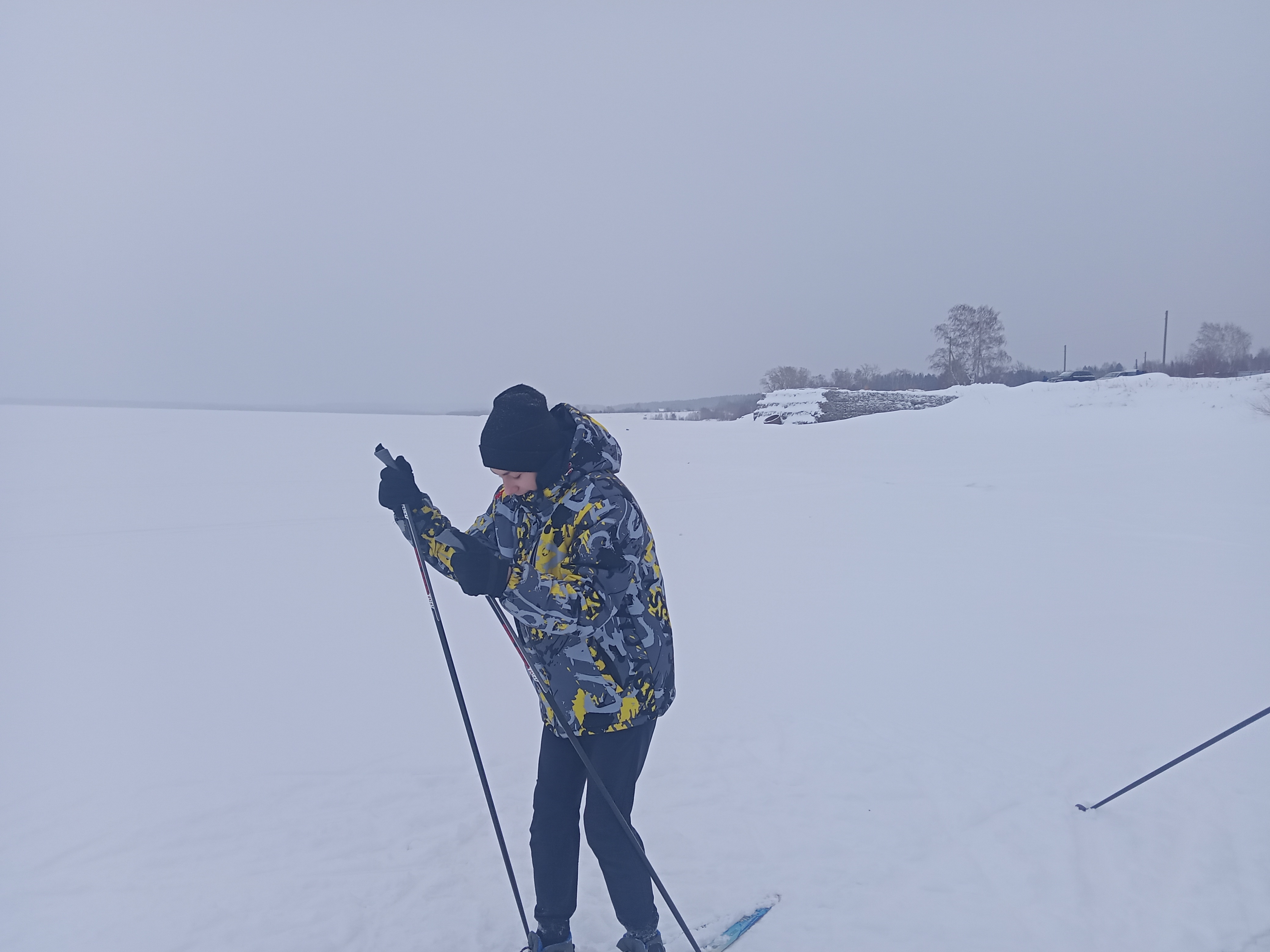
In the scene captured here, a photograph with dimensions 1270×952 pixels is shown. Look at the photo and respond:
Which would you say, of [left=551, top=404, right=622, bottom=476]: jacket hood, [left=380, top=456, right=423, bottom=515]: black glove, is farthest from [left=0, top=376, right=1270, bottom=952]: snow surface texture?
[left=551, top=404, right=622, bottom=476]: jacket hood

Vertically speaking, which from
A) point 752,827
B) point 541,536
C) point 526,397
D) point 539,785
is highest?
point 526,397

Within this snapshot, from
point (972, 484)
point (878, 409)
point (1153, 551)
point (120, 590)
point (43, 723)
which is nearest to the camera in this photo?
point (43, 723)

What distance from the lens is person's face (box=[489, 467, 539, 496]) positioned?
2029mm

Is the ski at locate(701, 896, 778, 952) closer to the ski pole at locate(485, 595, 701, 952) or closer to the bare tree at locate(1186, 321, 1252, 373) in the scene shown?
the ski pole at locate(485, 595, 701, 952)

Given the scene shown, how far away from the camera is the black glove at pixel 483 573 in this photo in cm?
195

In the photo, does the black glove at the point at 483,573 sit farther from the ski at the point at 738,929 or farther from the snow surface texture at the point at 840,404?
the snow surface texture at the point at 840,404

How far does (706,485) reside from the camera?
44.2 ft

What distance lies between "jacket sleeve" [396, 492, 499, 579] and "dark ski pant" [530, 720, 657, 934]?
1.84 feet

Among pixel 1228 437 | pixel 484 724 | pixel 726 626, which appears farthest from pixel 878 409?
pixel 484 724

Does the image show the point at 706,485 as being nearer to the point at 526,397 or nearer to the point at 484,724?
the point at 484,724

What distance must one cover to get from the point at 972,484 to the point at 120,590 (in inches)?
458

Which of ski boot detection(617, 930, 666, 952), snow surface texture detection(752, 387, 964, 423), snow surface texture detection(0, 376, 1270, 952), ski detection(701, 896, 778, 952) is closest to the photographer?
ski boot detection(617, 930, 666, 952)

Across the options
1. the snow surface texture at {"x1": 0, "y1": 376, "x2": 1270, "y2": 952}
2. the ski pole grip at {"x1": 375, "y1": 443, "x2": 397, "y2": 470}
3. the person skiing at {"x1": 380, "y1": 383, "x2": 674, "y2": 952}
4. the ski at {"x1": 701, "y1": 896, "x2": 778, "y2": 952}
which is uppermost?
the ski pole grip at {"x1": 375, "y1": 443, "x2": 397, "y2": 470}

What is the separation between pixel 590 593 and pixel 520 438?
0.44m
